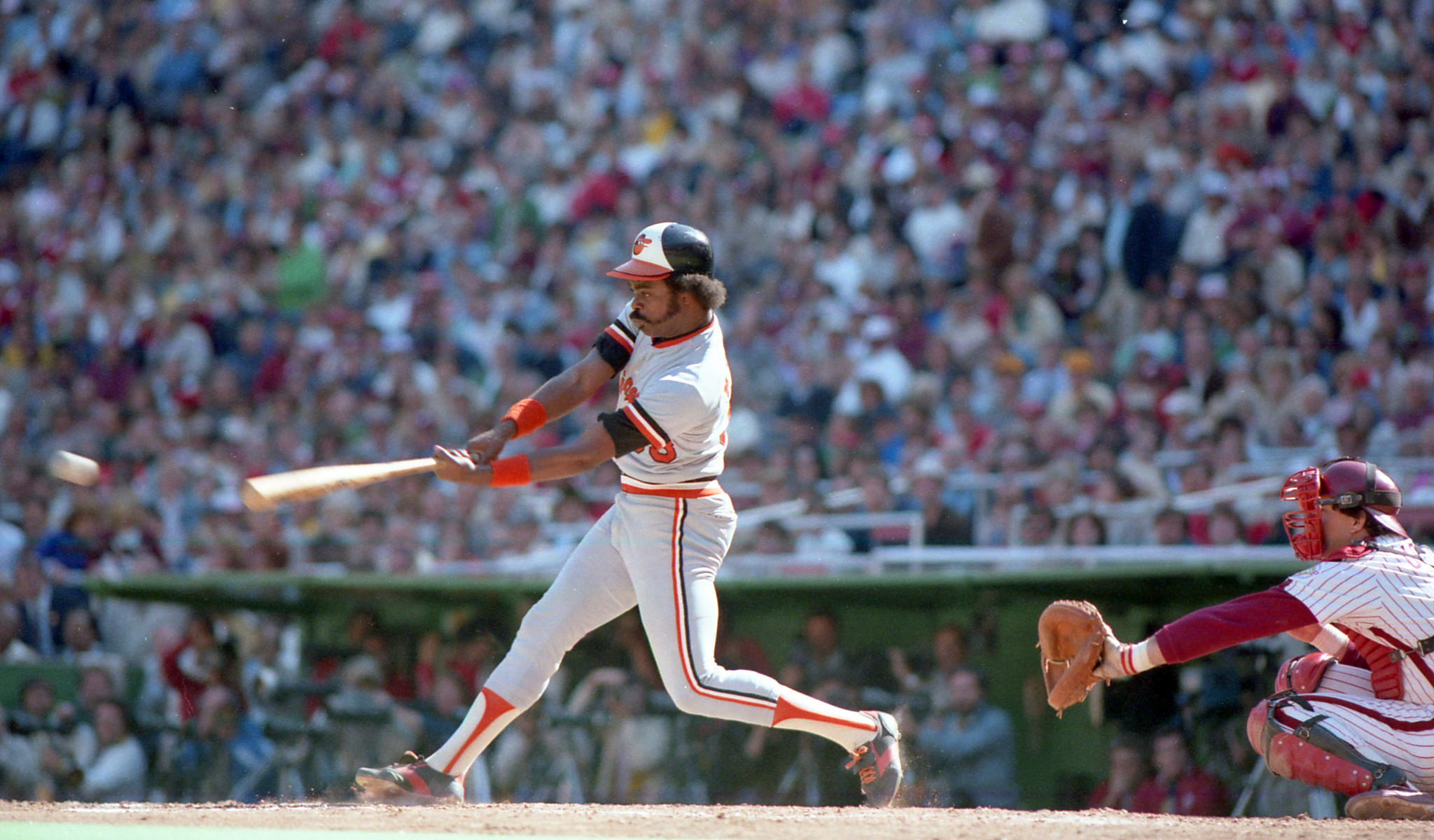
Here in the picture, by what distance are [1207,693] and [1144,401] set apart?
2.10 metres

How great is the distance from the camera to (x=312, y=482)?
3.71 m

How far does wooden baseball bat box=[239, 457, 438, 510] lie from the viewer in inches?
142

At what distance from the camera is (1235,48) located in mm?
9008

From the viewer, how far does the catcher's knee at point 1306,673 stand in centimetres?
403

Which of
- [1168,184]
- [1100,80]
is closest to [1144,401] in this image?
[1168,184]

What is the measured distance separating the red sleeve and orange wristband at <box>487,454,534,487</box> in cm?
164

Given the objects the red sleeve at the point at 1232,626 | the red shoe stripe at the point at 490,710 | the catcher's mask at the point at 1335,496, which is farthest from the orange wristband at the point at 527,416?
the catcher's mask at the point at 1335,496

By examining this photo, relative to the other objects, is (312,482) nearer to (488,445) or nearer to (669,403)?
(488,445)

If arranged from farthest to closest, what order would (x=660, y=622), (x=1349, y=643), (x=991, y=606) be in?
(x=991, y=606), (x=1349, y=643), (x=660, y=622)

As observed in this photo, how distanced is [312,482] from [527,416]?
2.17 feet

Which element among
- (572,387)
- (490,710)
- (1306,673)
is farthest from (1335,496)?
(490,710)

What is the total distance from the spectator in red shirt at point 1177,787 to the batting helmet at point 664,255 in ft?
9.36

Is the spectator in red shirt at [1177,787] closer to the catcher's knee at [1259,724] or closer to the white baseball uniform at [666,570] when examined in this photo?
the catcher's knee at [1259,724]

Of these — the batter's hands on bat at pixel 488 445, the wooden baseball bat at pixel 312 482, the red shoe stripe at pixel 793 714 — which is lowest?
the red shoe stripe at pixel 793 714
